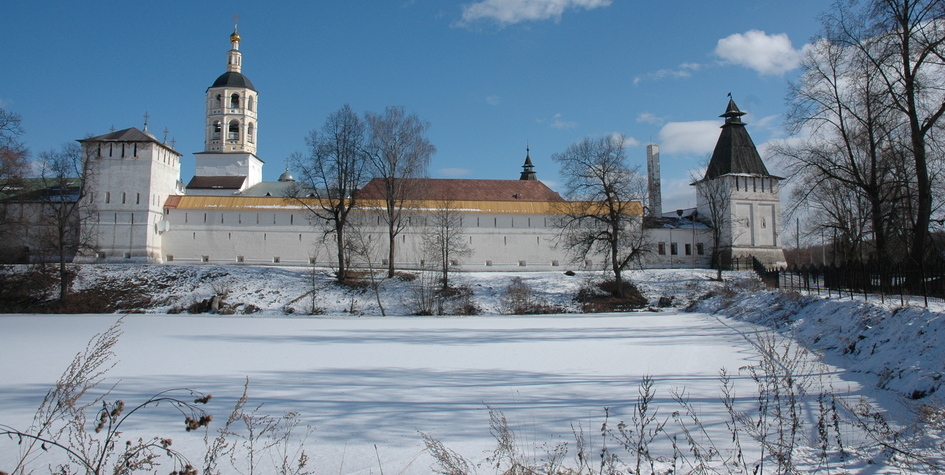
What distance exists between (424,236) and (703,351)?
90.8ft

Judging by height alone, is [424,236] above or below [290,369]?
above

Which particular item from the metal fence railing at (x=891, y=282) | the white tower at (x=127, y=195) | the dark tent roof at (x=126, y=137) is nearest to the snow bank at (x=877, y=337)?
the metal fence railing at (x=891, y=282)

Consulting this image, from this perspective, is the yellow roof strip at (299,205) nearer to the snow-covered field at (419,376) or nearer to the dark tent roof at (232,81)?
the dark tent roof at (232,81)

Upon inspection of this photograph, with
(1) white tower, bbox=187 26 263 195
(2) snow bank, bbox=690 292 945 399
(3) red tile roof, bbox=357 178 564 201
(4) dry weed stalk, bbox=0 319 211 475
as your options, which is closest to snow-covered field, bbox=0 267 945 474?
(2) snow bank, bbox=690 292 945 399

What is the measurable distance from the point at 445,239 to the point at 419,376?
80.0 ft

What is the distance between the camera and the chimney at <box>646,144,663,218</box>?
4525cm

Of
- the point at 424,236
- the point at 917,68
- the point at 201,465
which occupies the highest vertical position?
the point at 917,68

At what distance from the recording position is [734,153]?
4131 centimetres

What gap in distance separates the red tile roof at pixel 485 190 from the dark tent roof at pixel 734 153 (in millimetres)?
11423

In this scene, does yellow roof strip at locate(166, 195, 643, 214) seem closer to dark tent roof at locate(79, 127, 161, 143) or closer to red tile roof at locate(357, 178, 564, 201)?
red tile roof at locate(357, 178, 564, 201)

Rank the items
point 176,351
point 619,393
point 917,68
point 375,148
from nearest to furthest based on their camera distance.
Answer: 1. point 619,393
2. point 176,351
3. point 917,68
4. point 375,148

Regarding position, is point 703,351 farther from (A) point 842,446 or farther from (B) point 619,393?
(A) point 842,446

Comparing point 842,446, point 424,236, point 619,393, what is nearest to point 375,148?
point 424,236

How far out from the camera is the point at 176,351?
10.8 m
